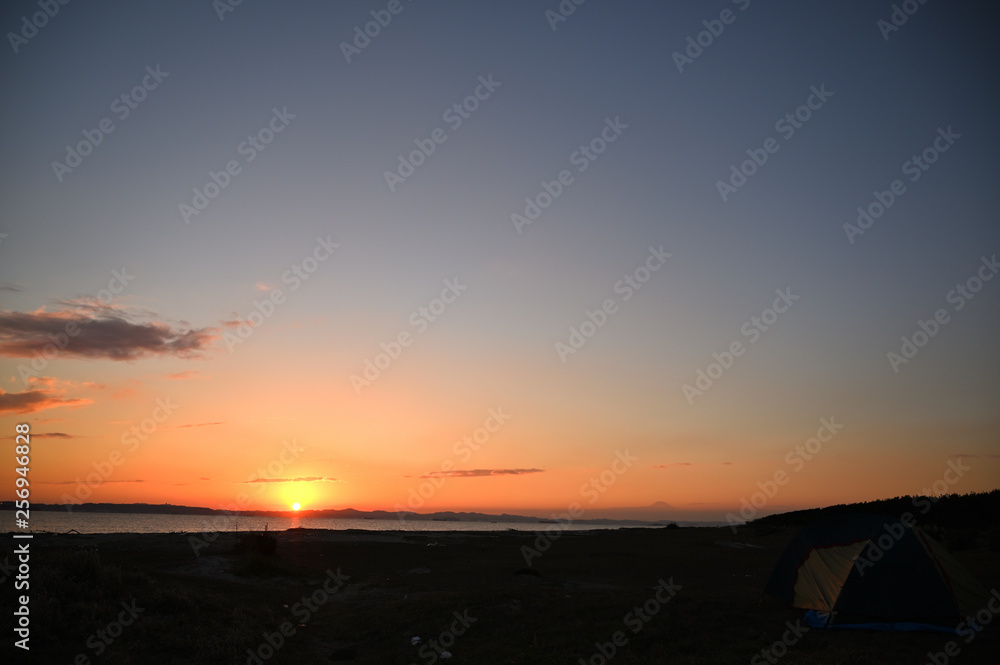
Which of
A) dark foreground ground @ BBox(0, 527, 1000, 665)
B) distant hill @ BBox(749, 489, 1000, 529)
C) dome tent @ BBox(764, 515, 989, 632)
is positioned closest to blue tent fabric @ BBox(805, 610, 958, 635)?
dome tent @ BBox(764, 515, 989, 632)

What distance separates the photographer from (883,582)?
15.9 meters

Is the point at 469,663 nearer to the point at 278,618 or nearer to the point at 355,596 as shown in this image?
the point at 278,618

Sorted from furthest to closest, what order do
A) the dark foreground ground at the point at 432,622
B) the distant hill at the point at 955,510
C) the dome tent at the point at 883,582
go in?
the distant hill at the point at 955,510
the dome tent at the point at 883,582
the dark foreground ground at the point at 432,622

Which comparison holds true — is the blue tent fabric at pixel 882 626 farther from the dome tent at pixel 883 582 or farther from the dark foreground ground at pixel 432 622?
the dark foreground ground at pixel 432 622

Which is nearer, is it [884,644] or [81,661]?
[81,661]

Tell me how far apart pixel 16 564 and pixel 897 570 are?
78.7ft

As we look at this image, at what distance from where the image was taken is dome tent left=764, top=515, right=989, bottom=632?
15.4 m

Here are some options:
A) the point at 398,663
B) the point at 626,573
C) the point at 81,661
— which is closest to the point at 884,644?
the point at 398,663

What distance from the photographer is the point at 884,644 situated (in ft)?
45.1

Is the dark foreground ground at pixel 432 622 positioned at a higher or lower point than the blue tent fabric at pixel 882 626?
higher

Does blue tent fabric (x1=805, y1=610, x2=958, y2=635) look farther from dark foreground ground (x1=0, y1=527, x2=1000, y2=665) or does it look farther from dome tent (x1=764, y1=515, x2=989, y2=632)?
dark foreground ground (x1=0, y1=527, x2=1000, y2=665)

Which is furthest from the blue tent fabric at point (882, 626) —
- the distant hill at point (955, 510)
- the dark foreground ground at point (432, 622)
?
the distant hill at point (955, 510)

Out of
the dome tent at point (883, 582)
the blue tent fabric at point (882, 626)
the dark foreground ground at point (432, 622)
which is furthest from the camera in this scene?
the dome tent at point (883, 582)

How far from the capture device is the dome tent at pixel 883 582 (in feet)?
50.4
